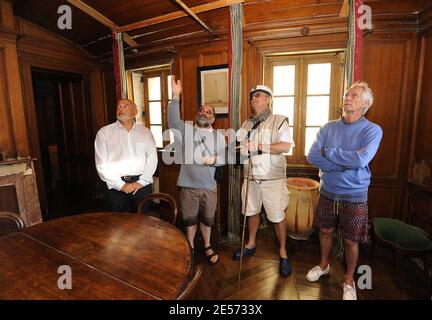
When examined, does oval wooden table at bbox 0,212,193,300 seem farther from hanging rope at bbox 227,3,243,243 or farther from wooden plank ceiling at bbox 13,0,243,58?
wooden plank ceiling at bbox 13,0,243,58

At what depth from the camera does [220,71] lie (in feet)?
10.7

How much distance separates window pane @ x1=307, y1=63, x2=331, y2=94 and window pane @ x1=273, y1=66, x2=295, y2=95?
0.78 ft

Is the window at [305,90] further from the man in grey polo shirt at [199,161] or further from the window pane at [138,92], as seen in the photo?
the window pane at [138,92]

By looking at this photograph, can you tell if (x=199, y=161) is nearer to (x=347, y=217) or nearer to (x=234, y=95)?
(x=234, y=95)

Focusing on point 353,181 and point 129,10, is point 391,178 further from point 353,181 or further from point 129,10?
point 129,10

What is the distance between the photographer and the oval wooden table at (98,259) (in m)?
1.03

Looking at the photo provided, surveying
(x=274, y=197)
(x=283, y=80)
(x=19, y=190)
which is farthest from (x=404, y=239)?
(x=19, y=190)

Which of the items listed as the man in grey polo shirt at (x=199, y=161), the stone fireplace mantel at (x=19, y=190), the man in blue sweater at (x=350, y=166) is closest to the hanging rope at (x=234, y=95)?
the man in grey polo shirt at (x=199, y=161)

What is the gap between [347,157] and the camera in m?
1.73

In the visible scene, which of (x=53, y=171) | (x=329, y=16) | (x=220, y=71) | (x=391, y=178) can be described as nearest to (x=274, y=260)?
(x=391, y=178)

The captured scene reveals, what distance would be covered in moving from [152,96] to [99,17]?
136 centimetres

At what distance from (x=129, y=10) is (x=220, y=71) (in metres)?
1.40

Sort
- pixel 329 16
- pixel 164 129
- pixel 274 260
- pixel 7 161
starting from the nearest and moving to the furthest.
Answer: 1. pixel 274 260
2. pixel 329 16
3. pixel 7 161
4. pixel 164 129

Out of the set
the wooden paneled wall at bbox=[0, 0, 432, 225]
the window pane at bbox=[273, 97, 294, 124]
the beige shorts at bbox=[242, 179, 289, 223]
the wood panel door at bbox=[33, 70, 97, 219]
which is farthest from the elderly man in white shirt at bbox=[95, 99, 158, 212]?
the wood panel door at bbox=[33, 70, 97, 219]
